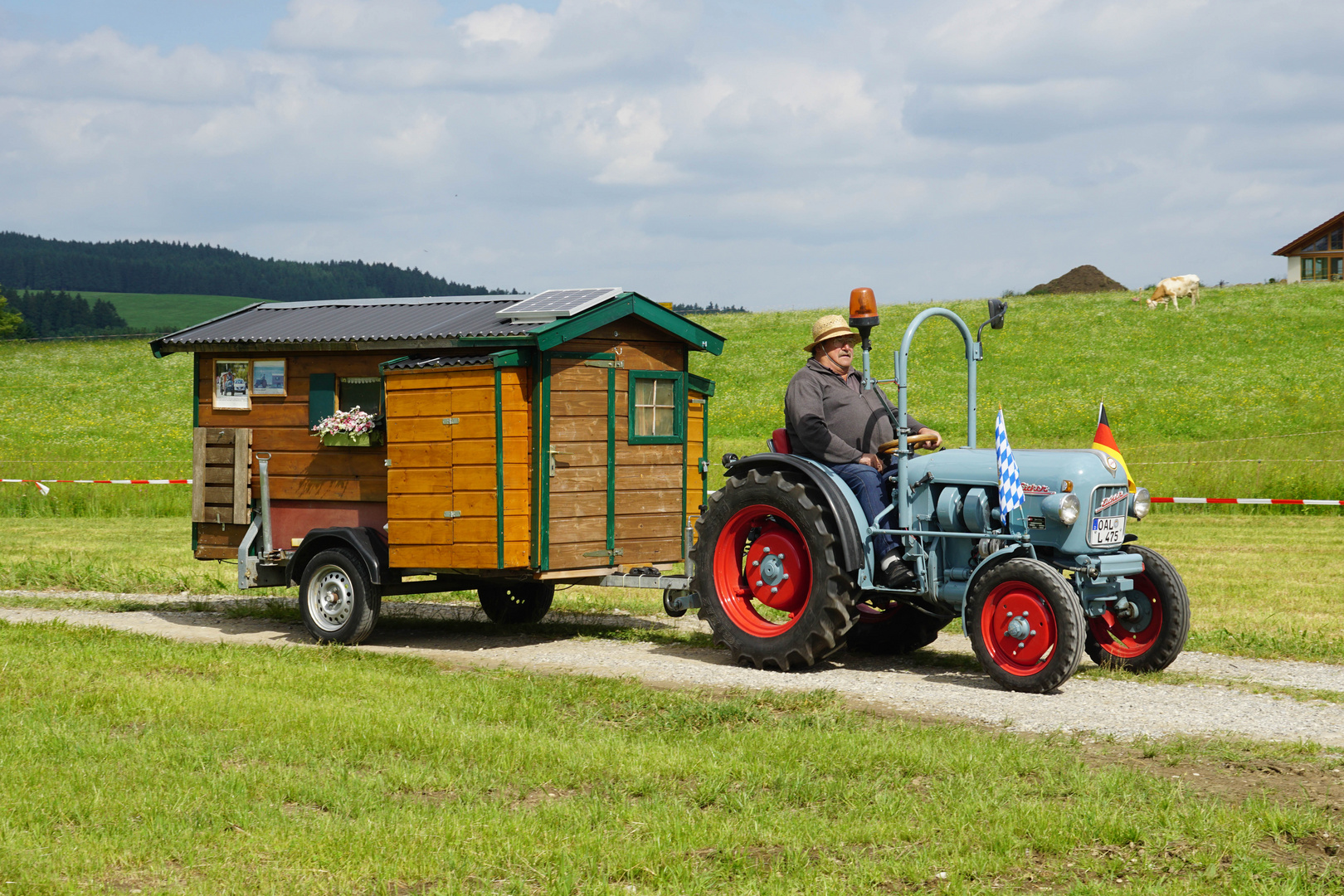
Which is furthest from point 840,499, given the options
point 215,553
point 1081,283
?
point 1081,283

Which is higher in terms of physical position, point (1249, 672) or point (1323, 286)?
point (1323, 286)

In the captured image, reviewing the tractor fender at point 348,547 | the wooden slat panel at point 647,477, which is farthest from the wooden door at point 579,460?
the tractor fender at point 348,547

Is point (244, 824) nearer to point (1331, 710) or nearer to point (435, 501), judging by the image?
point (435, 501)

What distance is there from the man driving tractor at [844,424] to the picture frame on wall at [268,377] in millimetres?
4238

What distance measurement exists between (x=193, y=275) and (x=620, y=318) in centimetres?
16385

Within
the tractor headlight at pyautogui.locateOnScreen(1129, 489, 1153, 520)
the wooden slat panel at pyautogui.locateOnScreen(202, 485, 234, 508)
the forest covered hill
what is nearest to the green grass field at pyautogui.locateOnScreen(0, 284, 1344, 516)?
the wooden slat panel at pyautogui.locateOnScreen(202, 485, 234, 508)

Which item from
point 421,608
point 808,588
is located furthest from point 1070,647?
point 421,608

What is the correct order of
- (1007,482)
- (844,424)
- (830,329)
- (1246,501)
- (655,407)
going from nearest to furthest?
1. (1007,482)
2. (844,424)
3. (830,329)
4. (655,407)
5. (1246,501)

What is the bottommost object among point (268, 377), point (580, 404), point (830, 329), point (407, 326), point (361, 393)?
point (580, 404)

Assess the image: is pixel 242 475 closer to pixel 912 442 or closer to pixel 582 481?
pixel 582 481

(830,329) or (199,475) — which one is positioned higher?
(830,329)

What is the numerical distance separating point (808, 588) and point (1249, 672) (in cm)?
280

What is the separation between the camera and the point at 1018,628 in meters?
7.81

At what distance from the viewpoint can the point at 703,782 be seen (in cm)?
558
